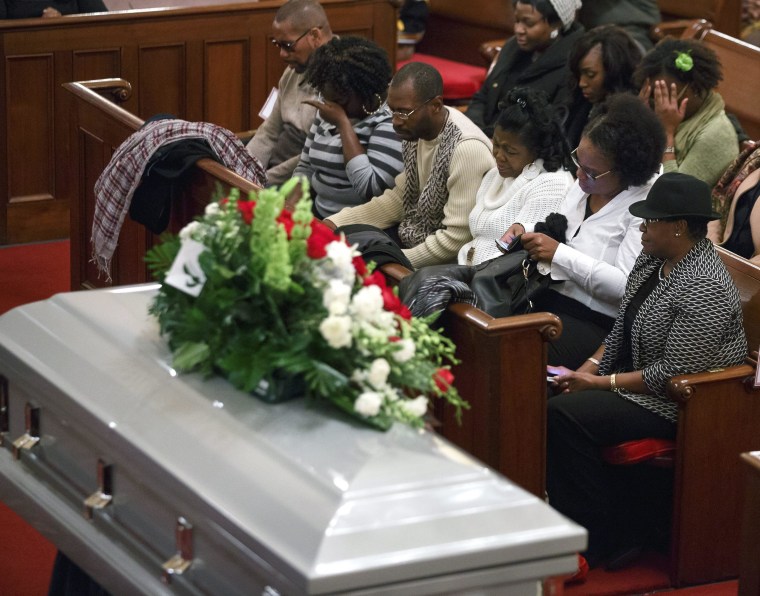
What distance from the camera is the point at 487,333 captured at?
11.2 ft

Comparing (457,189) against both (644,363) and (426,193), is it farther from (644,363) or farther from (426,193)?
(644,363)

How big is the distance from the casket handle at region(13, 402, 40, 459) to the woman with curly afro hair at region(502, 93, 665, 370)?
5.87ft

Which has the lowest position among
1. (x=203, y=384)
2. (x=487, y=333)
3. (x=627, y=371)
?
(x=627, y=371)

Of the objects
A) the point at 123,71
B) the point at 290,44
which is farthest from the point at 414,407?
the point at 123,71

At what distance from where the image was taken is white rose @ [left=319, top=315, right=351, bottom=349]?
7.58ft

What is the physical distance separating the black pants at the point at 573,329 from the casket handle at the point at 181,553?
2015 millimetres

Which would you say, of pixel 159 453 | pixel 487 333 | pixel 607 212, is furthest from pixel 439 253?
pixel 159 453

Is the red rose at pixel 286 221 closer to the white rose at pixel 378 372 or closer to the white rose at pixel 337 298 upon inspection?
the white rose at pixel 337 298

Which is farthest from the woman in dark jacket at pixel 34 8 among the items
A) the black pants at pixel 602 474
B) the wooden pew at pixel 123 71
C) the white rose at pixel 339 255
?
the white rose at pixel 339 255

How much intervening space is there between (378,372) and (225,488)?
1.15ft

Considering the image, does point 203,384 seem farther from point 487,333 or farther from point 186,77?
point 186,77

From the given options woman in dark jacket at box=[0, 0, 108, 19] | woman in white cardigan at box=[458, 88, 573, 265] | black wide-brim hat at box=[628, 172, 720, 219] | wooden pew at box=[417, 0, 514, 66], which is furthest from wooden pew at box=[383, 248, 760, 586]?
wooden pew at box=[417, 0, 514, 66]

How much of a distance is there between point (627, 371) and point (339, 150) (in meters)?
1.63

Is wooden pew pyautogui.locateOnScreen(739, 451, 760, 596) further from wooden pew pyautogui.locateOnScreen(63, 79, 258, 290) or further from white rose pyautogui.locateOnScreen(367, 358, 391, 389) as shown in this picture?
wooden pew pyautogui.locateOnScreen(63, 79, 258, 290)
